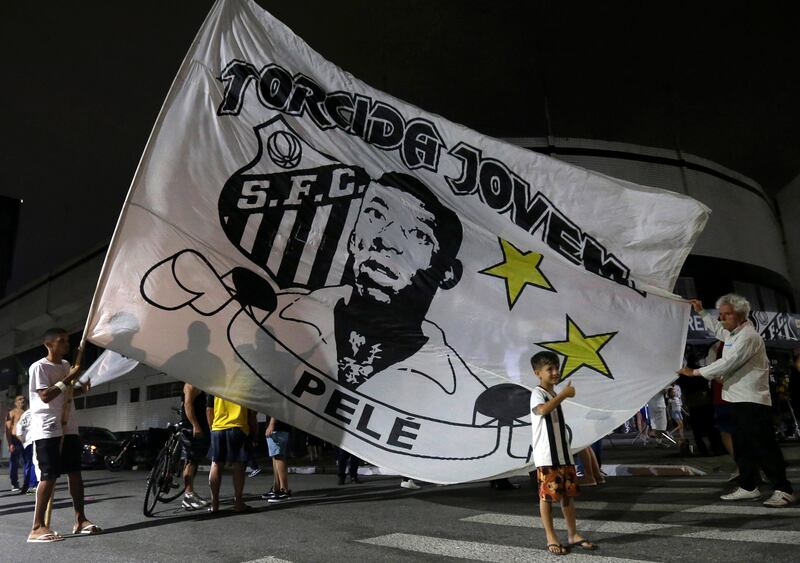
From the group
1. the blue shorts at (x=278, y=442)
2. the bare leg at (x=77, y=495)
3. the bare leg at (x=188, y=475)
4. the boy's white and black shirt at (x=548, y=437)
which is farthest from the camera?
the blue shorts at (x=278, y=442)

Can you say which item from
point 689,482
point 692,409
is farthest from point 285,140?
point 692,409

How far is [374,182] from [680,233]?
3.02 metres

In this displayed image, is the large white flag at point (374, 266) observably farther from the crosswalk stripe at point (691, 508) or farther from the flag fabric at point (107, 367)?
the flag fabric at point (107, 367)

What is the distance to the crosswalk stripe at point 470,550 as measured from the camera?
12.9ft

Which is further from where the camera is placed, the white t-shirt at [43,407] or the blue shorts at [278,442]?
the blue shorts at [278,442]

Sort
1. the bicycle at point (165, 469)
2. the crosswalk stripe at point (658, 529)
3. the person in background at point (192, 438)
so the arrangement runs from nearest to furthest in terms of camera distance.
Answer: the crosswalk stripe at point (658, 529) < the bicycle at point (165, 469) < the person in background at point (192, 438)

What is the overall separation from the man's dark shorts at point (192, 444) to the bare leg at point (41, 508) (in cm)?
218

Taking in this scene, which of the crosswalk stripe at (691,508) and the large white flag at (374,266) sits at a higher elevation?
the large white flag at (374,266)

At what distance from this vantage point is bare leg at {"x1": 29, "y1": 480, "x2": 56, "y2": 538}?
555 centimetres

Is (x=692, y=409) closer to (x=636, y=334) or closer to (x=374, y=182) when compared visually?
(x=636, y=334)

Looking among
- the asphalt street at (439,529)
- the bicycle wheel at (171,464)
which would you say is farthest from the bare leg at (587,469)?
the bicycle wheel at (171,464)

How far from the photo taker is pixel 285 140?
5.49 meters

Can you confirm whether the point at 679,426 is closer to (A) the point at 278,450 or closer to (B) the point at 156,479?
(A) the point at 278,450

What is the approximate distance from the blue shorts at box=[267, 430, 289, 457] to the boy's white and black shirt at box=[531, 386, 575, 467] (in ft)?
14.5
